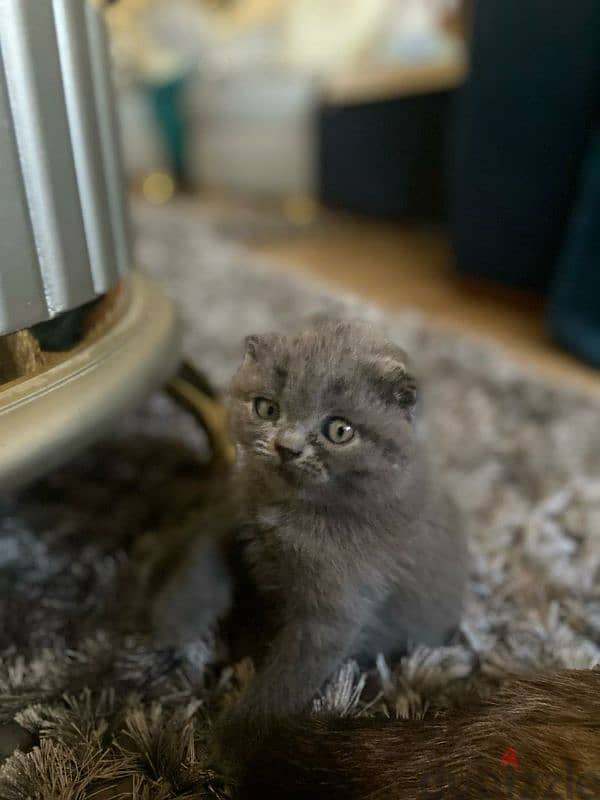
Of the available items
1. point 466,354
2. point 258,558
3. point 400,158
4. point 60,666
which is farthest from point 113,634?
point 400,158

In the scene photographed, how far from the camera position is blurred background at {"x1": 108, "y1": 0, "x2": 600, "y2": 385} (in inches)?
45.7

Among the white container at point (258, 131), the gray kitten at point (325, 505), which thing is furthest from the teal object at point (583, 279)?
the white container at point (258, 131)

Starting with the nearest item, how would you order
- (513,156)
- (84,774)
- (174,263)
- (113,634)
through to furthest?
(84,774)
(113,634)
(513,156)
(174,263)

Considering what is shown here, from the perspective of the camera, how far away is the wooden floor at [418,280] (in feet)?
4.07

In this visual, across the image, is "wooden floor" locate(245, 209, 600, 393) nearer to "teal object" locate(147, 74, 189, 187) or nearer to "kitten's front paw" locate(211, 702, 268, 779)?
"teal object" locate(147, 74, 189, 187)

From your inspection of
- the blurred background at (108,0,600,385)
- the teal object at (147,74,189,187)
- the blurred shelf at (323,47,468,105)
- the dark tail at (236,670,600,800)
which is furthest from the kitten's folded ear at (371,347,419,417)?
the teal object at (147,74,189,187)

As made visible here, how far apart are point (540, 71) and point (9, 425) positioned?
108 cm

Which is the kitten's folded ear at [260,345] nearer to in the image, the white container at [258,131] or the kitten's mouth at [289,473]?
the kitten's mouth at [289,473]

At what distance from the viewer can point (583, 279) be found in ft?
3.64

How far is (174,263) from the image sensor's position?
159 cm

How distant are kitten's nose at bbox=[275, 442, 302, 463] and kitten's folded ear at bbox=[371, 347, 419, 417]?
7 cm

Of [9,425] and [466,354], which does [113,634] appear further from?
[466,354]

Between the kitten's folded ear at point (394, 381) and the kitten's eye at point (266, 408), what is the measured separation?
0.07m

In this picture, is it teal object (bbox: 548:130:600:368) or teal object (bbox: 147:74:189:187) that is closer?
teal object (bbox: 548:130:600:368)
